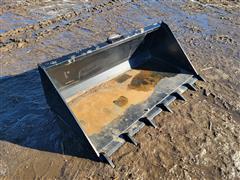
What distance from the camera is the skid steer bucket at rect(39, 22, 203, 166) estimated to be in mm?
3066

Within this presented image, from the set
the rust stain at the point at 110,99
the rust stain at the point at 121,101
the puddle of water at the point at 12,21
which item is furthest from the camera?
the puddle of water at the point at 12,21

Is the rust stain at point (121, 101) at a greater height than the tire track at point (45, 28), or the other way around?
the rust stain at point (121, 101)

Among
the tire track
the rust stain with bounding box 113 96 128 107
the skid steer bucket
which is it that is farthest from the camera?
the tire track

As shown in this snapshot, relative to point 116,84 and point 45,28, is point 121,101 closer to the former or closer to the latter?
point 116,84

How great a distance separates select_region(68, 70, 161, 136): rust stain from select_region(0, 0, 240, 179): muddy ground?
346 millimetres

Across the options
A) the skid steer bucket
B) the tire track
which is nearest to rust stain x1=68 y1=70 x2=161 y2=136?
the skid steer bucket

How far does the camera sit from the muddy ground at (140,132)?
2902 millimetres

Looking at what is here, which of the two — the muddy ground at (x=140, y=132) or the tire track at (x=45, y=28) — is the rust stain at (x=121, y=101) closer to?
the muddy ground at (x=140, y=132)

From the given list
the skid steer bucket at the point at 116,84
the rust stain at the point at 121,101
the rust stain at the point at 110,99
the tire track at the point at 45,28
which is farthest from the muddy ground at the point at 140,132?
the rust stain at the point at 121,101

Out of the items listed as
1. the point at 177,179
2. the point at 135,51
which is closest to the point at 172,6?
the point at 135,51

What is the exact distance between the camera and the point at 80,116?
3447 mm

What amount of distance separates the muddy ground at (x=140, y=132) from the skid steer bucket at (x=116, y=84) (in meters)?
0.20

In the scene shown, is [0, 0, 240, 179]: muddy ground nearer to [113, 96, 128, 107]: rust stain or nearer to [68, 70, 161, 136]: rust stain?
[68, 70, 161, 136]: rust stain

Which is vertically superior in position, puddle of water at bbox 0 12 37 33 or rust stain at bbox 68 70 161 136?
rust stain at bbox 68 70 161 136
